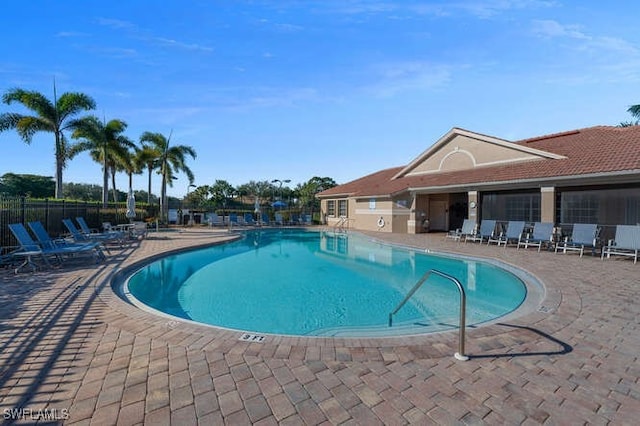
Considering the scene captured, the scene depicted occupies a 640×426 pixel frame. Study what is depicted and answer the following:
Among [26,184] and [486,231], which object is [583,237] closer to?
[486,231]

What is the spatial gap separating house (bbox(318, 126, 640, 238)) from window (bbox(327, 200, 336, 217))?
2573 millimetres

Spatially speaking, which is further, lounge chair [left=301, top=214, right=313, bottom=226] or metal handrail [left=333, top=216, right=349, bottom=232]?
lounge chair [left=301, top=214, right=313, bottom=226]

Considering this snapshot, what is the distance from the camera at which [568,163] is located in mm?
12414

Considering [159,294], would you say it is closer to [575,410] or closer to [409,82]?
[575,410]

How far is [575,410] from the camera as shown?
2.38 metres

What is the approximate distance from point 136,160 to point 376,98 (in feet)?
75.2

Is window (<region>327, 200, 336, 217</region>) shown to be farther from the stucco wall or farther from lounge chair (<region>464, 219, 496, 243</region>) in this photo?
lounge chair (<region>464, 219, 496, 243</region>)

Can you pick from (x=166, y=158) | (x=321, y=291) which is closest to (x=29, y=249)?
(x=321, y=291)

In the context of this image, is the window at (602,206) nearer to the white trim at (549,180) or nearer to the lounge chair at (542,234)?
the white trim at (549,180)

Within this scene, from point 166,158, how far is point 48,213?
16.4 m

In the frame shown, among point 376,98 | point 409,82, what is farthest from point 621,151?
point 376,98

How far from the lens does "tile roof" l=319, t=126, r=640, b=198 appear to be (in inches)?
434

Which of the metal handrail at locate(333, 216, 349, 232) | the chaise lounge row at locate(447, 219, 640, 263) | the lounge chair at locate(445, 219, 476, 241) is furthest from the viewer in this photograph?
the metal handrail at locate(333, 216, 349, 232)

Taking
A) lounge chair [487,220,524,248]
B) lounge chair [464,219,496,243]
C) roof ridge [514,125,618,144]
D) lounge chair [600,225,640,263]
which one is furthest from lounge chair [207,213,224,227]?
lounge chair [600,225,640,263]
